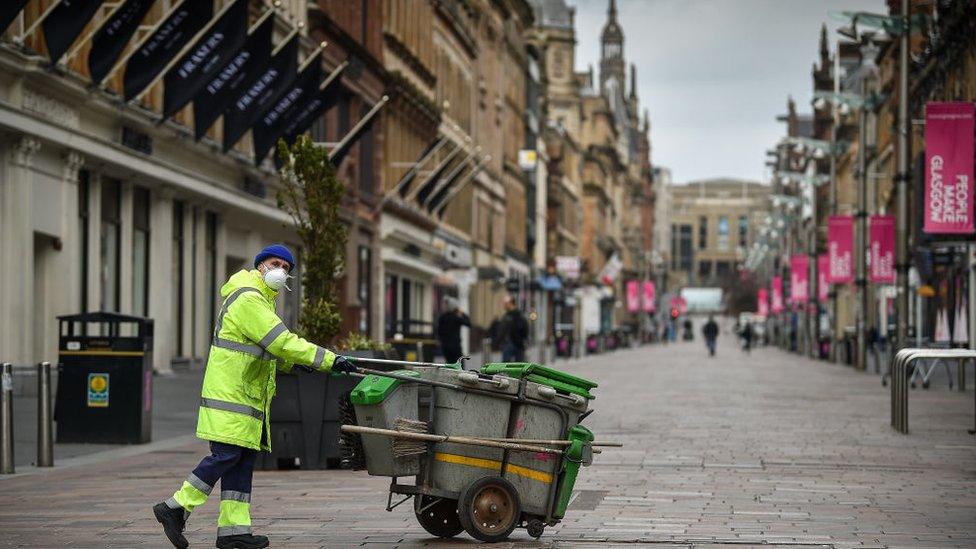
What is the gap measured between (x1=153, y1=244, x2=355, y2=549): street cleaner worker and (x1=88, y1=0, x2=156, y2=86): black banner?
655 inches

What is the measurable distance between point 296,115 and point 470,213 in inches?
1601

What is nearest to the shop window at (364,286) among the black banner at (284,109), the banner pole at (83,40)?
the black banner at (284,109)

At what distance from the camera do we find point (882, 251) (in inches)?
2092

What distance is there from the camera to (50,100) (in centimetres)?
2673

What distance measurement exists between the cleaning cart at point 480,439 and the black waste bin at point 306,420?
5.06 metres

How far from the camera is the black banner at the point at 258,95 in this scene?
32531mm

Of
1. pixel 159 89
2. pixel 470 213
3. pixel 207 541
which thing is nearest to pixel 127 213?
pixel 159 89

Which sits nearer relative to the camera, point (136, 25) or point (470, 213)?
point (136, 25)

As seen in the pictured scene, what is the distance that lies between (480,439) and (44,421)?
6810mm

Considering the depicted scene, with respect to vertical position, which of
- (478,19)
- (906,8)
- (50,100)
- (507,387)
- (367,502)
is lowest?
(367,502)

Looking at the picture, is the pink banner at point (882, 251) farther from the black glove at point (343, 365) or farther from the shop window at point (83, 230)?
the black glove at point (343, 365)

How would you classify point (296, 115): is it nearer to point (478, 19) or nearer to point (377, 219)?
point (377, 219)

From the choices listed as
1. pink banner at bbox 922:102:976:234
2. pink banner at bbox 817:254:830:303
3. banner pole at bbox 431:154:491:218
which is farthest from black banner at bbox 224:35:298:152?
pink banner at bbox 817:254:830:303

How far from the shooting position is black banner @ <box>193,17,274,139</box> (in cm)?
3081
